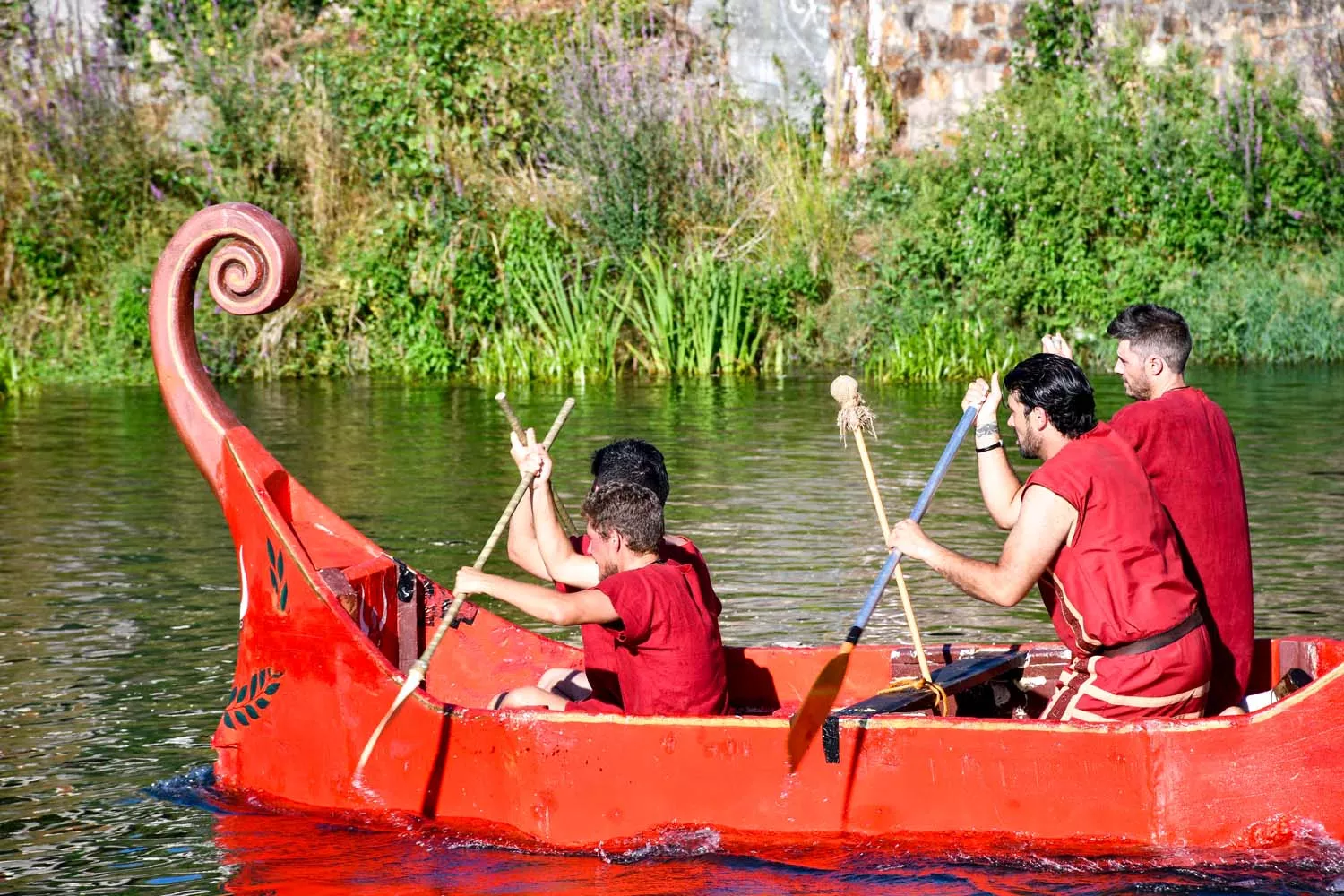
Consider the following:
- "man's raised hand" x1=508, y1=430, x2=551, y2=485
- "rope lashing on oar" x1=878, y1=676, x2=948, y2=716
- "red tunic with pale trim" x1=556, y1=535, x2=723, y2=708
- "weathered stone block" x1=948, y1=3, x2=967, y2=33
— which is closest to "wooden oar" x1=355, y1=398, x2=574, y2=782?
"man's raised hand" x1=508, y1=430, x2=551, y2=485

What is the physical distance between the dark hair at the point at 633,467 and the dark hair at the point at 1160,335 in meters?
1.38

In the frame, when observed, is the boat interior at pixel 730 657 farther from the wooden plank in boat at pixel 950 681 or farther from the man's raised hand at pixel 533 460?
the man's raised hand at pixel 533 460

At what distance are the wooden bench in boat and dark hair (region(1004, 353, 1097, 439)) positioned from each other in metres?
0.87

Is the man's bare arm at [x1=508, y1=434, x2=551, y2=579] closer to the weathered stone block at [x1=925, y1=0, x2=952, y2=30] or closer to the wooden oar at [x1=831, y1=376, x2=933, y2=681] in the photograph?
the wooden oar at [x1=831, y1=376, x2=933, y2=681]

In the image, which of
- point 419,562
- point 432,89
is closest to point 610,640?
point 419,562

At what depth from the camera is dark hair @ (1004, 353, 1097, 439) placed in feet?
17.0

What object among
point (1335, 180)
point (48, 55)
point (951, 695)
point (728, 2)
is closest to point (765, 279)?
point (728, 2)

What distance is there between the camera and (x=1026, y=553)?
4.99m

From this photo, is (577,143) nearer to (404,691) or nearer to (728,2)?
(728,2)

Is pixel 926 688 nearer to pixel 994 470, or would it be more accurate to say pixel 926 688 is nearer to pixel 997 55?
pixel 994 470

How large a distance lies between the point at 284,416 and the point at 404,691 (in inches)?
356

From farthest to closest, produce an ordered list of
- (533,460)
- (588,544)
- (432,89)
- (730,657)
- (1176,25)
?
(1176,25)
(432,89)
(730,657)
(588,544)
(533,460)

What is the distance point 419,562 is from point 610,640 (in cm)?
342

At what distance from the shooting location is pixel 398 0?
16859 millimetres
